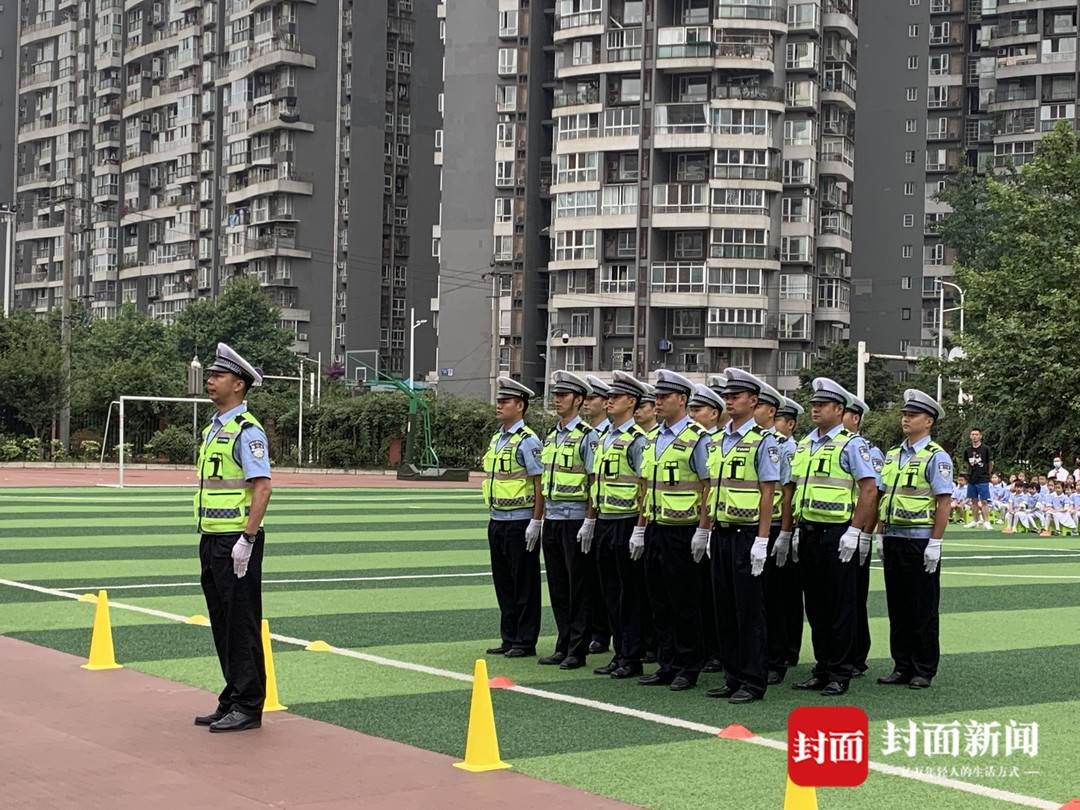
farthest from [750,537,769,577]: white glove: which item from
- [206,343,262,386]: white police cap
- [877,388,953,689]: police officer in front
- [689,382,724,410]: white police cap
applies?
[206,343,262,386]: white police cap

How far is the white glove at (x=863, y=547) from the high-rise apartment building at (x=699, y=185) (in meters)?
64.1

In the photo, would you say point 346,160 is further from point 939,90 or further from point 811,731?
point 811,731

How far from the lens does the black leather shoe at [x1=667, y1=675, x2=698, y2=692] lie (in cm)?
1094

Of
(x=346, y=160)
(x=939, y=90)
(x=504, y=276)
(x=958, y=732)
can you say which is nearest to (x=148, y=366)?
(x=504, y=276)

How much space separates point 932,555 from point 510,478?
10.9 ft

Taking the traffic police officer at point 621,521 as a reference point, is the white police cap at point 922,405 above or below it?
above

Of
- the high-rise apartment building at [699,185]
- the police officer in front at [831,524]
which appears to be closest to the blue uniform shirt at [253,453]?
the police officer in front at [831,524]

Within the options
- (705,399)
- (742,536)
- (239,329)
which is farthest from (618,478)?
(239,329)

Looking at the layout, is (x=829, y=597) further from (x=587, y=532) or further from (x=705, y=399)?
(x=587, y=532)

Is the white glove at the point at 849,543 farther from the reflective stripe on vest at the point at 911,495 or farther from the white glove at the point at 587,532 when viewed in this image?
the white glove at the point at 587,532

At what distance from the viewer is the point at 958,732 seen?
9.65 metres

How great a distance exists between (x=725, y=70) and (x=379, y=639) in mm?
68409

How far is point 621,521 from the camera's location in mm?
11883

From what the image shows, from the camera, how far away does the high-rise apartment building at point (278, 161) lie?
98500mm
